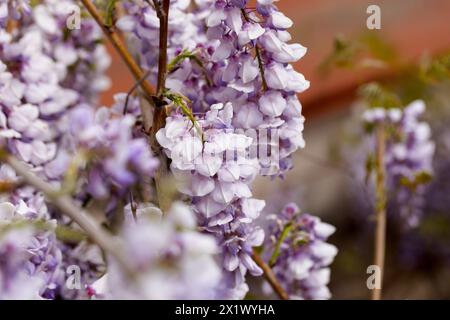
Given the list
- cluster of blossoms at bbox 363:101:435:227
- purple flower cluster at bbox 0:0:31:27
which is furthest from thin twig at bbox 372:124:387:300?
purple flower cluster at bbox 0:0:31:27

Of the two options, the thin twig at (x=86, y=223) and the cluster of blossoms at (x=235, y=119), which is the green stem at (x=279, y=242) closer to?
the cluster of blossoms at (x=235, y=119)

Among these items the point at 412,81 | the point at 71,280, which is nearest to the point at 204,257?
the point at 71,280

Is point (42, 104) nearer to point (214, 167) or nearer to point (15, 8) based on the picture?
point (15, 8)

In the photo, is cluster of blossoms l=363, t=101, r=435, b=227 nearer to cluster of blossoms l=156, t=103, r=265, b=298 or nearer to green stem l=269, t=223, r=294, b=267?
green stem l=269, t=223, r=294, b=267

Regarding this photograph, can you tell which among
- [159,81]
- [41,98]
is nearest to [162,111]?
[159,81]

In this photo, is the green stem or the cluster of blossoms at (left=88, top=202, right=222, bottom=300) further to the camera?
the green stem
